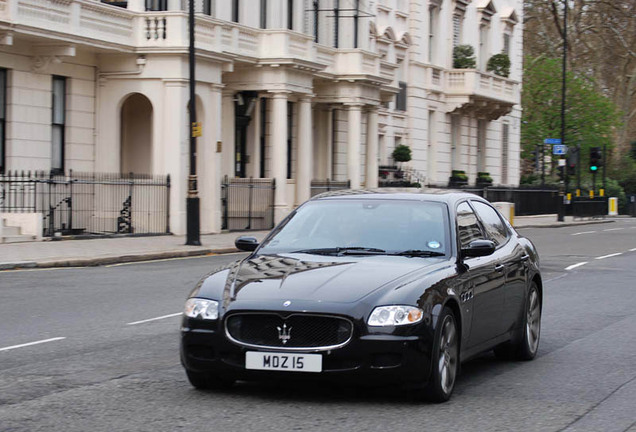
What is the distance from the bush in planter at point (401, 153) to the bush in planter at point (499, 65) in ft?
36.2

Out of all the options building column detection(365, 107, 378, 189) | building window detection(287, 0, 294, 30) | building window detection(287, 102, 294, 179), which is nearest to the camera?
building window detection(287, 0, 294, 30)

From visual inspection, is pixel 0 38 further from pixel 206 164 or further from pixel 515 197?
pixel 515 197

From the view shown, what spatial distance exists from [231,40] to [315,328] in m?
27.2

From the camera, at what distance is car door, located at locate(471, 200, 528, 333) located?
1005 centimetres

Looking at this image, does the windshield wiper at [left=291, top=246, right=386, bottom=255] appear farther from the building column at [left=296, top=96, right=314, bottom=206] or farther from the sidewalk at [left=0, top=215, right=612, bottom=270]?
the building column at [left=296, top=96, right=314, bottom=206]

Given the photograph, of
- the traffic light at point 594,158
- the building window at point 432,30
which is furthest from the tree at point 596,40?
the building window at point 432,30

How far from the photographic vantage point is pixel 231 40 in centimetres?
3428

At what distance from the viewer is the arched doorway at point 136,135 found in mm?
33688

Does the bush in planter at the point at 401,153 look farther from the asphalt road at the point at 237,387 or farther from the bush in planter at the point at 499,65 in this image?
the asphalt road at the point at 237,387

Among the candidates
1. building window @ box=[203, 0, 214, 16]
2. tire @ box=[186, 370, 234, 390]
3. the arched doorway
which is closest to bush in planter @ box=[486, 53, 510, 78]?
building window @ box=[203, 0, 214, 16]

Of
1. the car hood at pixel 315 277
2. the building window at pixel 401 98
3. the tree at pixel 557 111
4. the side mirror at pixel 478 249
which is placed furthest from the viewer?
the tree at pixel 557 111

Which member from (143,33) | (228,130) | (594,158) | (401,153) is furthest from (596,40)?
(143,33)

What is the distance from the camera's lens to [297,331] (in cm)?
782

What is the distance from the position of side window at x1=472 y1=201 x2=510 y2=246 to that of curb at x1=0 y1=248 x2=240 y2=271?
12.0m
